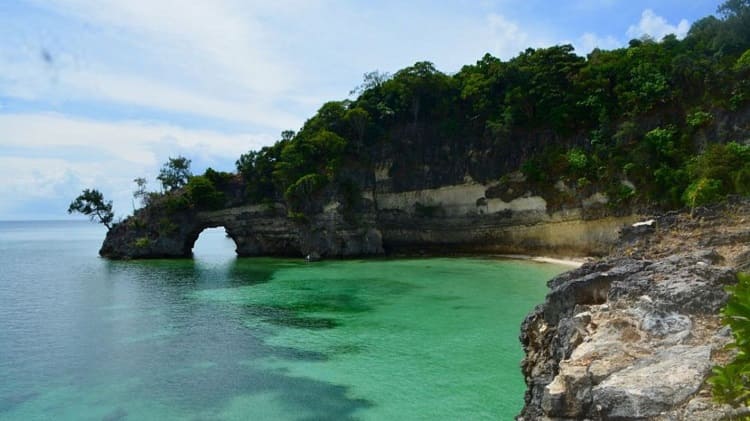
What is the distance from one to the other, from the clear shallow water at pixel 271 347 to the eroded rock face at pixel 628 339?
3452 millimetres

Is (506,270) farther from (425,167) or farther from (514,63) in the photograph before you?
(514,63)

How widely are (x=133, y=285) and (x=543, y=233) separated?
28750 millimetres

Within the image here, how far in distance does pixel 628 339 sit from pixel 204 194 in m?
44.0

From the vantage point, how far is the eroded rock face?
4.91m

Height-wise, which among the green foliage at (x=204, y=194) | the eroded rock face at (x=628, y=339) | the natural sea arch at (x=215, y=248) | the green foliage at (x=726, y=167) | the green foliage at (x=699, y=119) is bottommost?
the natural sea arch at (x=215, y=248)

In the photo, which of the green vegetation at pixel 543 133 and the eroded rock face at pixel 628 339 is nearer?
the eroded rock face at pixel 628 339

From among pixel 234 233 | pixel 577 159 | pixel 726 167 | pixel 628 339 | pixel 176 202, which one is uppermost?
pixel 577 159

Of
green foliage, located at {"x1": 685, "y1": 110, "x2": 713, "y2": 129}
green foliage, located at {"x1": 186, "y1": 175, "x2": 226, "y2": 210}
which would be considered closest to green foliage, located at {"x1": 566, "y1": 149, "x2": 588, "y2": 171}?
green foliage, located at {"x1": 685, "y1": 110, "x2": 713, "y2": 129}

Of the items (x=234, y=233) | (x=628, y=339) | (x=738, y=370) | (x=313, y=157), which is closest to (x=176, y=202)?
(x=234, y=233)

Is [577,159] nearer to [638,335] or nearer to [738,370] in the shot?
[638,335]

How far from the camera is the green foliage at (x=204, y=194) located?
45.6 metres

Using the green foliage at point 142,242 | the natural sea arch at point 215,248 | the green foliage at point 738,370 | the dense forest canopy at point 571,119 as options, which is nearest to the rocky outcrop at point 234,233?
the green foliage at point 142,242

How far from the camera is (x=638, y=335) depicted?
6.45m

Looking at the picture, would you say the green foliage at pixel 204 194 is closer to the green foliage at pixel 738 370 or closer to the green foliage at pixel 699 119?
the green foliage at pixel 699 119
